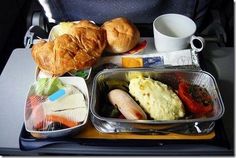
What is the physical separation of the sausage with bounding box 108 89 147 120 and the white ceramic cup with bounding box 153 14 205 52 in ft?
0.64

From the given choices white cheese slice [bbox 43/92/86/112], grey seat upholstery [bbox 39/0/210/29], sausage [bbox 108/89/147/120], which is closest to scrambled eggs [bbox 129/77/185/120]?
sausage [bbox 108/89/147/120]

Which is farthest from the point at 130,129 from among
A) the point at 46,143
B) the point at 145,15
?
the point at 145,15

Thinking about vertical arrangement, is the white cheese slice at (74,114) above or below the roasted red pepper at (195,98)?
above

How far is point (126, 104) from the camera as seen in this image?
2.15ft

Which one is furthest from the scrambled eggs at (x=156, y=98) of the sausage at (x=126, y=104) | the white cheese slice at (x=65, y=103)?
the white cheese slice at (x=65, y=103)

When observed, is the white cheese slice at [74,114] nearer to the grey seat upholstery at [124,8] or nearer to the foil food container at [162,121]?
the foil food container at [162,121]

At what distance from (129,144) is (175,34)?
1.19 ft

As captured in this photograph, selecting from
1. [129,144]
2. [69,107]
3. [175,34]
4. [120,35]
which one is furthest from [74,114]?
[175,34]

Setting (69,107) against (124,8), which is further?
(124,8)

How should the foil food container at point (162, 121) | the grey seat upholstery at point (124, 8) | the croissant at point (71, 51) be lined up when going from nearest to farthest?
the foil food container at point (162, 121) < the croissant at point (71, 51) < the grey seat upholstery at point (124, 8)

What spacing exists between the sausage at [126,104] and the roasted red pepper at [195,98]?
0.35 ft

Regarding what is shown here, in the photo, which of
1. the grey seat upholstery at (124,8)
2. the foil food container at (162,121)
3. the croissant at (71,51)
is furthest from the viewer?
the grey seat upholstery at (124,8)

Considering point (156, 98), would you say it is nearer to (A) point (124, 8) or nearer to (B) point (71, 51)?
(B) point (71, 51)

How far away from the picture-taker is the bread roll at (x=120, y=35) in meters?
0.78
